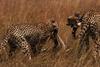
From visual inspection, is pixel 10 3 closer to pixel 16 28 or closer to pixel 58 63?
pixel 16 28

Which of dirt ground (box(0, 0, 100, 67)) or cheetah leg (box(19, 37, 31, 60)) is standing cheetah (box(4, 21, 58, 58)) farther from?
dirt ground (box(0, 0, 100, 67))

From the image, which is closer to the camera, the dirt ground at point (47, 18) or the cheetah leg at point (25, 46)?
the dirt ground at point (47, 18)

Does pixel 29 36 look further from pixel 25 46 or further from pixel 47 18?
pixel 47 18

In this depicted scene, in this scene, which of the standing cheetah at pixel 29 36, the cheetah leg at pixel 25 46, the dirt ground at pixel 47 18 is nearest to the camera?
the dirt ground at pixel 47 18

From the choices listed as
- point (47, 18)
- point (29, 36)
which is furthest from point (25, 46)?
point (47, 18)

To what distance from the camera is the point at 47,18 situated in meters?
10.1

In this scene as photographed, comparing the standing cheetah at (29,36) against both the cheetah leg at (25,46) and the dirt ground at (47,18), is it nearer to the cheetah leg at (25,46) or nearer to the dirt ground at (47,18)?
the cheetah leg at (25,46)

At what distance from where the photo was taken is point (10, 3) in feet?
36.2

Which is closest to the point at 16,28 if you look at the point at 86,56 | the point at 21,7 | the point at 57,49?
the point at 57,49

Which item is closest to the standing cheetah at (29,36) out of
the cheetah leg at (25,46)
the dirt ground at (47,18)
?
the cheetah leg at (25,46)

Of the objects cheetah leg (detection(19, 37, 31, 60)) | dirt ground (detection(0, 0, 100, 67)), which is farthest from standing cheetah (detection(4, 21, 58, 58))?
dirt ground (detection(0, 0, 100, 67))

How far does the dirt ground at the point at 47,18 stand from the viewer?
7.91 metres

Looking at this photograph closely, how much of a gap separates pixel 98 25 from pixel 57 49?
0.82 m

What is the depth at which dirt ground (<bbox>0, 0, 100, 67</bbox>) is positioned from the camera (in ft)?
25.9
